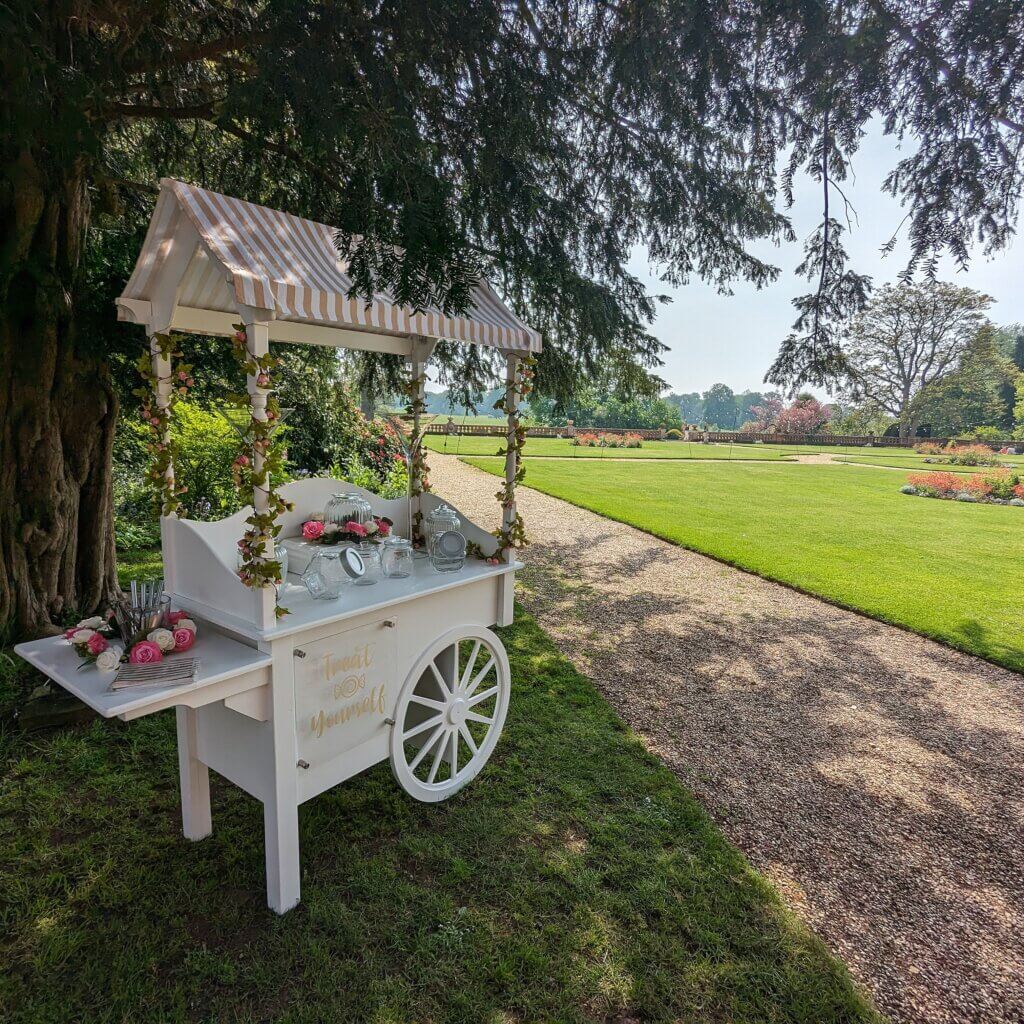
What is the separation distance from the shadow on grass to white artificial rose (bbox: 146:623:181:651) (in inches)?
100

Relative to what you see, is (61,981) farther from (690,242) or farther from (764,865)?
(690,242)

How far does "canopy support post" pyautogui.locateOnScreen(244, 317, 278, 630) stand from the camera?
→ 1921 millimetres

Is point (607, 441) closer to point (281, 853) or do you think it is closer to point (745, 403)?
point (281, 853)

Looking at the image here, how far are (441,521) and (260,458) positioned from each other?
1285mm

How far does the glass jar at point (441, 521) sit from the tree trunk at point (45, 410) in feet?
7.71

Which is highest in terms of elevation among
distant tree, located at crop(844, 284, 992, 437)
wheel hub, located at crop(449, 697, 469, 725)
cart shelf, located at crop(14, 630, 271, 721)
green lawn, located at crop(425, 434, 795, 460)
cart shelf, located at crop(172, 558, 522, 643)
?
distant tree, located at crop(844, 284, 992, 437)

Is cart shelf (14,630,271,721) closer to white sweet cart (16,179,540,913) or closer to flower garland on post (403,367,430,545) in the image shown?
white sweet cart (16,179,540,913)

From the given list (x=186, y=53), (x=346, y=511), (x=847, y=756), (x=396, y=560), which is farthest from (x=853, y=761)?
(x=186, y=53)

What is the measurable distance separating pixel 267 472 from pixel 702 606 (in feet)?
17.0

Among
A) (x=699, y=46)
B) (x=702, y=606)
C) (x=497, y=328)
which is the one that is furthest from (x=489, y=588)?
(x=702, y=606)

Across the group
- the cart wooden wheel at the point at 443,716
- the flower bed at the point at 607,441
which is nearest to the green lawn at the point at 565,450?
the flower bed at the point at 607,441

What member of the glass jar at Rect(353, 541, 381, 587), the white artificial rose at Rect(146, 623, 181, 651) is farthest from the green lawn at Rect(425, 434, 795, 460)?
the white artificial rose at Rect(146, 623, 181, 651)

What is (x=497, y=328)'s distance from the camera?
110 inches

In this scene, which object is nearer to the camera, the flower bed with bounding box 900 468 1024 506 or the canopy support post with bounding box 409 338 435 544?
the canopy support post with bounding box 409 338 435 544
